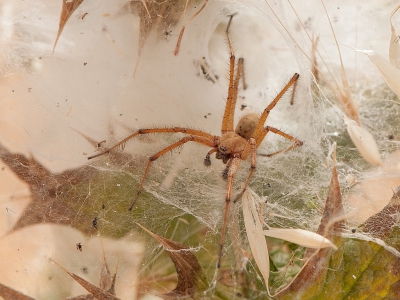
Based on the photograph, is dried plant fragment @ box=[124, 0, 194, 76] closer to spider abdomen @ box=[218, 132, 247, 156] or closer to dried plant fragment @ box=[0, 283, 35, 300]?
spider abdomen @ box=[218, 132, 247, 156]

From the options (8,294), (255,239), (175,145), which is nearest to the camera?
(8,294)

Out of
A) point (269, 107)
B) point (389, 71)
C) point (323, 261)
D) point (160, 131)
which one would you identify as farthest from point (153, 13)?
point (323, 261)

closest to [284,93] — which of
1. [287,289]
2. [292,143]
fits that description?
[292,143]

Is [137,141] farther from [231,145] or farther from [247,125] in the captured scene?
[247,125]

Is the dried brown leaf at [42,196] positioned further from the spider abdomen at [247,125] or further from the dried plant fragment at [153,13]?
the spider abdomen at [247,125]

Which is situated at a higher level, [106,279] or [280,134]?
[280,134]

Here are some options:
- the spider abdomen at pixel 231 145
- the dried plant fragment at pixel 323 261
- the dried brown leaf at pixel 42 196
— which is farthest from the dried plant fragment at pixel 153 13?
the dried plant fragment at pixel 323 261
